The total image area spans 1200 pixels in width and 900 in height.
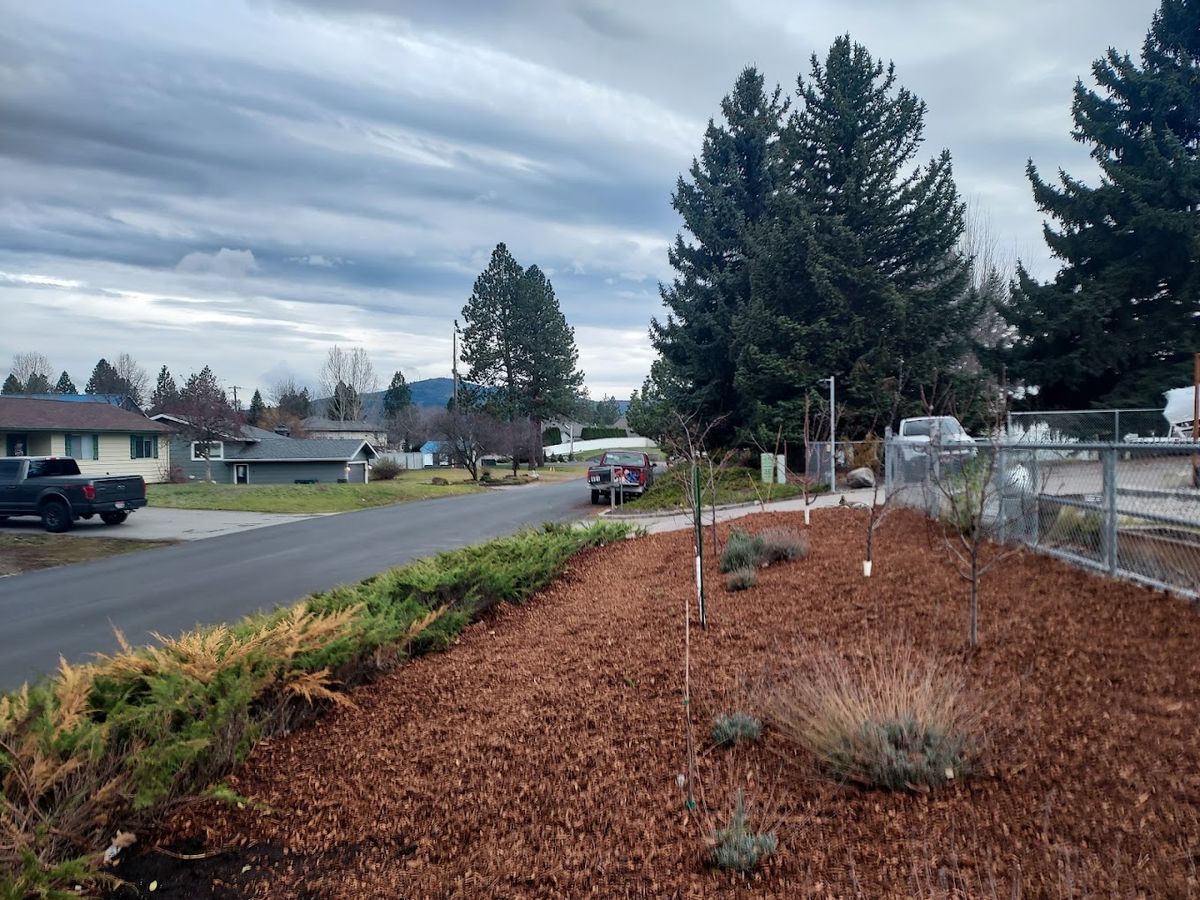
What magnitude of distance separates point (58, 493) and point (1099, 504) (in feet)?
69.1

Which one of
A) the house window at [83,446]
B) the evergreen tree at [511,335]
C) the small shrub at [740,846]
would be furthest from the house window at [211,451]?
the small shrub at [740,846]

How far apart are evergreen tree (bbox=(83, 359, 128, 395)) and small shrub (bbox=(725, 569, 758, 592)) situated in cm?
9157

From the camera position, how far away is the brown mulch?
2830 millimetres

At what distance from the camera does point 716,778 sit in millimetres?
3588

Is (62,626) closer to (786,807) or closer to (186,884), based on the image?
(186,884)

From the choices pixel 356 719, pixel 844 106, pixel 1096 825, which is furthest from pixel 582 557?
pixel 844 106

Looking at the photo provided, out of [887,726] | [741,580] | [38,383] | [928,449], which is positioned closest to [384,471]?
[928,449]

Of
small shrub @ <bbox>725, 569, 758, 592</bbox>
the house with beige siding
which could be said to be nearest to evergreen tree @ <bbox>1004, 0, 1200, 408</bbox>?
small shrub @ <bbox>725, 569, 758, 592</bbox>

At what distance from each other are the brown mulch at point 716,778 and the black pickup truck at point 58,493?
55.7 ft

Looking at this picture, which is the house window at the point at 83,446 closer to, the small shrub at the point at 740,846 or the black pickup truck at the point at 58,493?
the black pickup truck at the point at 58,493

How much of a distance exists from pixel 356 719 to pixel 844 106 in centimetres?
2471

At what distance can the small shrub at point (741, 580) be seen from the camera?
7.39 meters

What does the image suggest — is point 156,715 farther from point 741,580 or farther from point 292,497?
point 292,497

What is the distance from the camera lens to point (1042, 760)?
334 cm
